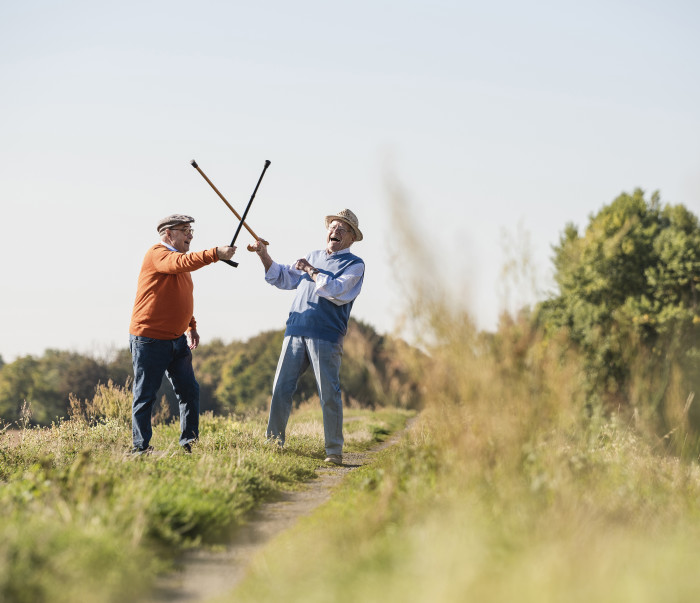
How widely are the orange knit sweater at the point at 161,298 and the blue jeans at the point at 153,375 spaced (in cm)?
12

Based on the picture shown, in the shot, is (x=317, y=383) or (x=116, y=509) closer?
(x=116, y=509)

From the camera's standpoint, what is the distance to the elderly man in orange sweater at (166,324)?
25.2 ft

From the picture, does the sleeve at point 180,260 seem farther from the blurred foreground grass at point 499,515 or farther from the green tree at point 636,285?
the green tree at point 636,285

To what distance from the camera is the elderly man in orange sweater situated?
302 inches

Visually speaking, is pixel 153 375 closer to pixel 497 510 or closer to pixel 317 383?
pixel 317 383

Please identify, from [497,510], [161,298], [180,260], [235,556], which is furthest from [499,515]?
[161,298]

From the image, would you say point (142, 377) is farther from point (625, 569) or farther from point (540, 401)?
point (625, 569)

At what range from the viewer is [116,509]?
414 centimetres

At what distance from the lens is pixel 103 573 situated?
350 cm

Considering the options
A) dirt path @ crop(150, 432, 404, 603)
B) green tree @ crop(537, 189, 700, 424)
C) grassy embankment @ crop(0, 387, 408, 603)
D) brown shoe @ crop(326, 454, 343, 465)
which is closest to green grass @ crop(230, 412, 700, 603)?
dirt path @ crop(150, 432, 404, 603)

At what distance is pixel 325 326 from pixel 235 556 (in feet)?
13.1

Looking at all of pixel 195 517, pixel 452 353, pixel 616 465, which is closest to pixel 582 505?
pixel 452 353

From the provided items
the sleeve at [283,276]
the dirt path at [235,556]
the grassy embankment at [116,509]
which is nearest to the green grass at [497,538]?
the dirt path at [235,556]

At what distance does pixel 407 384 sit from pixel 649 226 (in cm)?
2838
